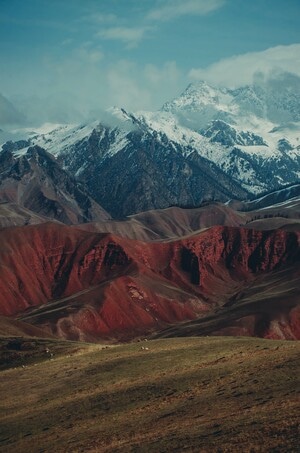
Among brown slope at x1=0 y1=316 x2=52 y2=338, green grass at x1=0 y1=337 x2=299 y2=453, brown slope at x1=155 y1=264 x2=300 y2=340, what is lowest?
brown slope at x1=155 y1=264 x2=300 y2=340

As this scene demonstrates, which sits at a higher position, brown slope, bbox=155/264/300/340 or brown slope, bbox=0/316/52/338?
brown slope, bbox=0/316/52/338

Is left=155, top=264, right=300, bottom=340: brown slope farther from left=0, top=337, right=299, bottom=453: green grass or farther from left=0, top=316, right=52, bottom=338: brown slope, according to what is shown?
left=0, top=337, right=299, bottom=453: green grass

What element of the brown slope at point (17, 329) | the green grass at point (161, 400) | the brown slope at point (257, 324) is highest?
the green grass at point (161, 400)

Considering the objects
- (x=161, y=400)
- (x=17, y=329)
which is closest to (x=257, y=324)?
(x=17, y=329)

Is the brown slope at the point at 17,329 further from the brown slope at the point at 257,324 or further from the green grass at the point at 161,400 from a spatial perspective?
the green grass at the point at 161,400

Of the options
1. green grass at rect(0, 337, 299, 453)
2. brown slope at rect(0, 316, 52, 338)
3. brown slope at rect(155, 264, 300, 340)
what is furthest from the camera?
brown slope at rect(155, 264, 300, 340)

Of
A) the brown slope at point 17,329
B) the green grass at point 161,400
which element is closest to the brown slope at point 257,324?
the brown slope at point 17,329

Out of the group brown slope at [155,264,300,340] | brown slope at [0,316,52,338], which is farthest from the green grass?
brown slope at [155,264,300,340]

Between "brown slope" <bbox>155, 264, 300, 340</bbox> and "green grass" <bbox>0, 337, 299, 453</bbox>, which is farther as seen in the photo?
"brown slope" <bbox>155, 264, 300, 340</bbox>

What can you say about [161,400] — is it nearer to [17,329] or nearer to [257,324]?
[17,329]
